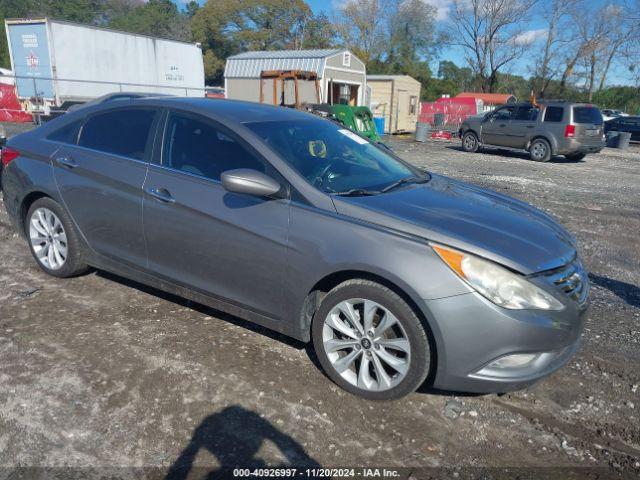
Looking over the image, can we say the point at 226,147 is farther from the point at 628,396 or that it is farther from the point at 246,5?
the point at 246,5

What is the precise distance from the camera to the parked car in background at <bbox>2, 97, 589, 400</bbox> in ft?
8.87

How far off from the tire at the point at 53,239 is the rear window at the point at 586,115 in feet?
49.9

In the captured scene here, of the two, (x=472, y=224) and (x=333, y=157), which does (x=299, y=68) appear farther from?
(x=472, y=224)

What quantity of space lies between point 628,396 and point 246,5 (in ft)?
217

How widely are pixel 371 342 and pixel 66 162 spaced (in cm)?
287

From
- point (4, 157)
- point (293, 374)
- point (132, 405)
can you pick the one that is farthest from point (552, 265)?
point (4, 157)

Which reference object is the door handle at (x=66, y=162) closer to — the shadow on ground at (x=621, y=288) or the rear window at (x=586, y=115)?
the shadow on ground at (x=621, y=288)

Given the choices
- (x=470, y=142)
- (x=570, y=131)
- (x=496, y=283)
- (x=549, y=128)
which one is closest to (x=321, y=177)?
(x=496, y=283)

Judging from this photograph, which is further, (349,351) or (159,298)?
(159,298)

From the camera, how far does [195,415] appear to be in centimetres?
279

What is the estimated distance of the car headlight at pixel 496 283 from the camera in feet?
8.70

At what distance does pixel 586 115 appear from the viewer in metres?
15.6

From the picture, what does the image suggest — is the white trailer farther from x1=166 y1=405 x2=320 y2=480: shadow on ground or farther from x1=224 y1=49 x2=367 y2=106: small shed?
x1=166 y1=405 x2=320 y2=480: shadow on ground

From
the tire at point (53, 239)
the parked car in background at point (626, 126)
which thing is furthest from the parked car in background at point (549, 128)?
the tire at point (53, 239)
